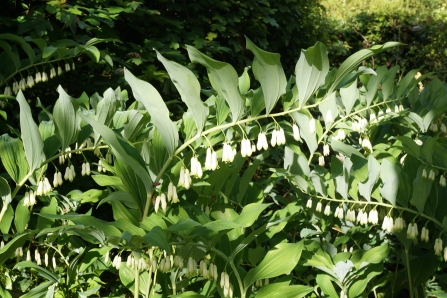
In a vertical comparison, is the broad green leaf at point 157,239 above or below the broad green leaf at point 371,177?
above

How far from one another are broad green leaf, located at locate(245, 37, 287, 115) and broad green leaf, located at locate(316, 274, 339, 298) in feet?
2.94

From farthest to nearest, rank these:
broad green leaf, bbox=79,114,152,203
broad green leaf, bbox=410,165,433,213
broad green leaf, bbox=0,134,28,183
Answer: broad green leaf, bbox=410,165,433,213, broad green leaf, bbox=0,134,28,183, broad green leaf, bbox=79,114,152,203

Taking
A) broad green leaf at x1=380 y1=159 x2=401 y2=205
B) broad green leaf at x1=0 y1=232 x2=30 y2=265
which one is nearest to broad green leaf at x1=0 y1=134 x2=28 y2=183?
broad green leaf at x1=0 y1=232 x2=30 y2=265

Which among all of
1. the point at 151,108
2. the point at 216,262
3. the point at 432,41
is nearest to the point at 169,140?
the point at 151,108

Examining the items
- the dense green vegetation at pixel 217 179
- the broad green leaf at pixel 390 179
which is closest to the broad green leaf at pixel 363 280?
the dense green vegetation at pixel 217 179

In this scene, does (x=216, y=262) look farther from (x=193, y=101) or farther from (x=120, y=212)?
(x=193, y=101)

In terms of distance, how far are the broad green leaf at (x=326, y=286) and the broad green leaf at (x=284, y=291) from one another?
0.51 metres

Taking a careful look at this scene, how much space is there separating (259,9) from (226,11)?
13.3 inches

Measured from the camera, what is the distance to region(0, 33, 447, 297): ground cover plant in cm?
165

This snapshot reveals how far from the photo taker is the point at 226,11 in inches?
215

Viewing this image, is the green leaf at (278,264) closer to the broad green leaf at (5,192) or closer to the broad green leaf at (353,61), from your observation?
the broad green leaf at (353,61)

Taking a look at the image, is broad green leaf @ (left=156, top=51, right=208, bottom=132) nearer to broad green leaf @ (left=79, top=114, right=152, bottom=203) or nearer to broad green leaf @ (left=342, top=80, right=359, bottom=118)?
broad green leaf @ (left=79, top=114, right=152, bottom=203)

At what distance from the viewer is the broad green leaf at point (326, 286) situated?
7.54 ft

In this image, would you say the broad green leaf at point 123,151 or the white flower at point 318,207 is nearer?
the broad green leaf at point 123,151
